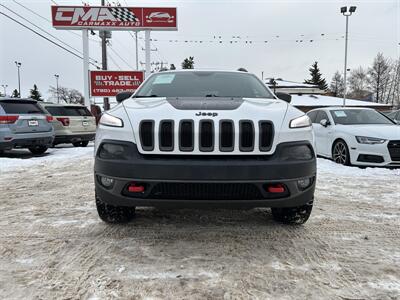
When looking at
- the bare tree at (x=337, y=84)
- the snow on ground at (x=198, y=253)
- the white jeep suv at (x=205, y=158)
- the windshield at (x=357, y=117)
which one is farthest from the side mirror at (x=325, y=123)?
the bare tree at (x=337, y=84)

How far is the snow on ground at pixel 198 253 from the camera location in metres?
2.14

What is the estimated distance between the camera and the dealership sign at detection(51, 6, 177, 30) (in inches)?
601

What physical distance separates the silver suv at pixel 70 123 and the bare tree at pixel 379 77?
63.2 metres

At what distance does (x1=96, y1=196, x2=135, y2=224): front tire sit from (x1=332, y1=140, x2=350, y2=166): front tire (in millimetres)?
5286

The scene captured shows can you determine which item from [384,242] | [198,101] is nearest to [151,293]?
[198,101]

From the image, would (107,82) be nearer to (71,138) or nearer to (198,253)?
(71,138)

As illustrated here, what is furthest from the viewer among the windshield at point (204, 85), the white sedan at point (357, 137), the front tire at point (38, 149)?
the front tire at point (38, 149)

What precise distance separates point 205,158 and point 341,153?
18.5 ft

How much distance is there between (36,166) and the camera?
287 inches

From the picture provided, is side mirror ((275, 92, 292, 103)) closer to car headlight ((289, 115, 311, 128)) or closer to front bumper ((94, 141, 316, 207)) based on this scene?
car headlight ((289, 115, 311, 128))

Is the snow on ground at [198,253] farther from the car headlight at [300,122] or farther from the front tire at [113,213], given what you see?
the car headlight at [300,122]

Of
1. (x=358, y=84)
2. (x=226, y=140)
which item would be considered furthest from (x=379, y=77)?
(x=226, y=140)

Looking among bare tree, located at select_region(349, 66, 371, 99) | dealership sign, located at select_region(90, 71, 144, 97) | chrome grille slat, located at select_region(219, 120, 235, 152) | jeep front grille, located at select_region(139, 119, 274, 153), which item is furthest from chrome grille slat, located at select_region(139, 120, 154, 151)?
bare tree, located at select_region(349, 66, 371, 99)

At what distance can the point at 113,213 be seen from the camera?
3.19 m
